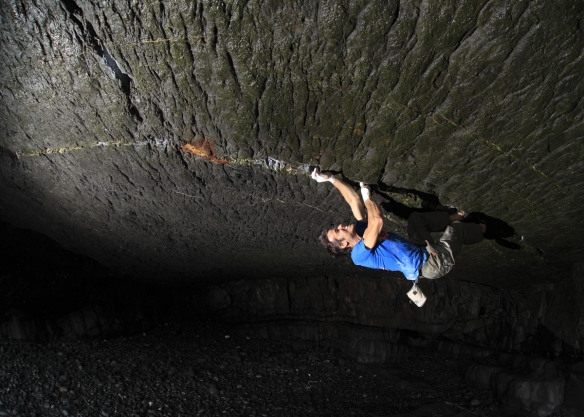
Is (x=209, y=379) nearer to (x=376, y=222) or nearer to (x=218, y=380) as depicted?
(x=218, y=380)

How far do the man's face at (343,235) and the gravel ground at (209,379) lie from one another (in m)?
2.15

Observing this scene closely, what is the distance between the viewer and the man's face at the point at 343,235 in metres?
2.81

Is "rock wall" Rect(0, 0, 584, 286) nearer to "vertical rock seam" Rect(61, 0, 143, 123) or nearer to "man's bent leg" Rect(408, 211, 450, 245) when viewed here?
"vertical rock seam" Rect(61, 0, 143, 123)

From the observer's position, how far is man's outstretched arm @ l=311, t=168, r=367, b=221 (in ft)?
8.79

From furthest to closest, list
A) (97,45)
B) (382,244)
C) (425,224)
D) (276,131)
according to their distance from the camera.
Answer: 1. (425,224)
2. (382,244)
3. (276,131)
4. (97,45)

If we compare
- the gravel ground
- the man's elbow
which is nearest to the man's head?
the man's elbow

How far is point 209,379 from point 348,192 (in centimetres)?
291

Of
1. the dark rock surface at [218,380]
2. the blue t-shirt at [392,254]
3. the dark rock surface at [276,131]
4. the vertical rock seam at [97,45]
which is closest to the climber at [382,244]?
the blue t-shirt at [392,254]

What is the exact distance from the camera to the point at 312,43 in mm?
1982

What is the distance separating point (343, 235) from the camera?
2.83 m

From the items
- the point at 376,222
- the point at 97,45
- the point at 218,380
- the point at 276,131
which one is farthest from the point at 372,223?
the point at 218,380

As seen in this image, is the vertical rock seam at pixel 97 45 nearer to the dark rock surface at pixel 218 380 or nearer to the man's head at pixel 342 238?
the man's head at pixel 342 238

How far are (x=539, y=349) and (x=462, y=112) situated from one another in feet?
13.4

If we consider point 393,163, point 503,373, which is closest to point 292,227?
point 393,163
